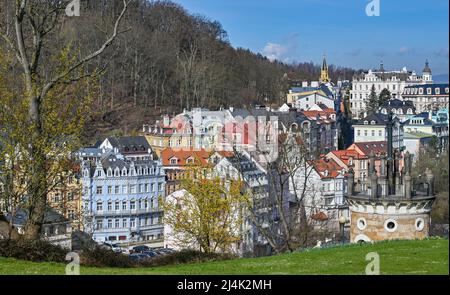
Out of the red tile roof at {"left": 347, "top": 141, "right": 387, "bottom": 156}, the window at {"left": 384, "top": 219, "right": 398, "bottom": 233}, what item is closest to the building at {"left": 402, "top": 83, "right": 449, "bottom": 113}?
the red tile roof at {"left": 347, "top": 141, "right": 387, "bottom": 156}

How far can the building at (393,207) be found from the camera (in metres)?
20.6

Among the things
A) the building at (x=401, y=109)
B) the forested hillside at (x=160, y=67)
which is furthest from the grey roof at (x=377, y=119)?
the forested hillside at (x=160, y=67)

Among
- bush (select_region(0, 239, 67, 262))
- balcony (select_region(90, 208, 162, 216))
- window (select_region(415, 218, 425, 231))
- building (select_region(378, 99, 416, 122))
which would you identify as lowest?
balcony (select_region(90, 208, 162, 216))

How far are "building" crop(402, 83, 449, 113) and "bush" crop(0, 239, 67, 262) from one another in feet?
324

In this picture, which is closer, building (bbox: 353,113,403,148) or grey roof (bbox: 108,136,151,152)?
grey roof (bbox: 108,136,151,152)

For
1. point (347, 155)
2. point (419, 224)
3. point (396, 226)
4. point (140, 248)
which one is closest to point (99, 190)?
point (140, 248)

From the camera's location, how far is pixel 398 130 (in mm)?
77750

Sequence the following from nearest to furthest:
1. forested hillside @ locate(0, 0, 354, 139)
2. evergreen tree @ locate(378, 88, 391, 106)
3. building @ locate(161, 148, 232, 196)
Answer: building @ locate(161, 148, 232, 196) → forested hillside @ locate(0, 0, 354, 139) → evergreen tree @ locate(378, 88, 391, 106)

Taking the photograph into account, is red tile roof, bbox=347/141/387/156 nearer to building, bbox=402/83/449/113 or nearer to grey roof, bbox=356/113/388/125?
grey roof, bbox=356/113/388/125

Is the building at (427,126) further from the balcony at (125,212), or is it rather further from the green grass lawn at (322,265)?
the green grass lawn at (322,265)

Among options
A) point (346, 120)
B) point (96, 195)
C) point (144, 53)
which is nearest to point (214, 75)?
point (144, 53)

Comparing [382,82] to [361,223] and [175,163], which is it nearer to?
[175,163]

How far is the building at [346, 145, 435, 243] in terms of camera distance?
20.6m

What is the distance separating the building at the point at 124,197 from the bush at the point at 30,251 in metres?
37.7
